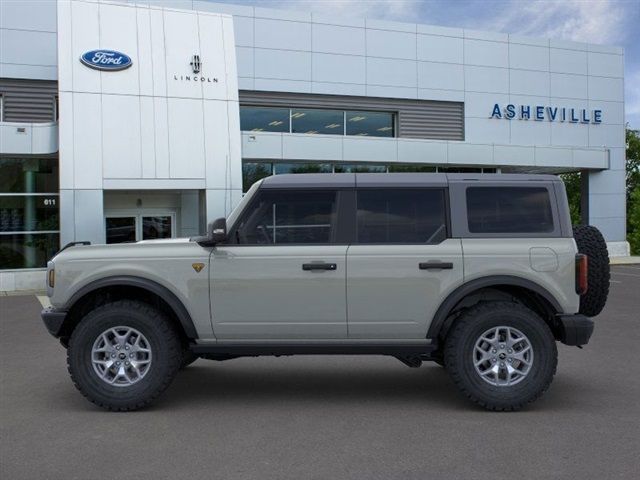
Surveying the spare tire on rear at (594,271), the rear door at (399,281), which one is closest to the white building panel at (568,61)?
the spare tire on rear at (594,271)

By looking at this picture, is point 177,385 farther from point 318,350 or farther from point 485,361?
point 485,361

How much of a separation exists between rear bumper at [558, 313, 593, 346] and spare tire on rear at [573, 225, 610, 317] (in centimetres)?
34

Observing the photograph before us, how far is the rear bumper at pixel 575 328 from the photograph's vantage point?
214 inches

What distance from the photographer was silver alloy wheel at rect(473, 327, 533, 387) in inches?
214

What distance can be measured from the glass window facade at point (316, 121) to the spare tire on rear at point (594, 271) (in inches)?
703

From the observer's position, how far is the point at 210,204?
61.5 feet

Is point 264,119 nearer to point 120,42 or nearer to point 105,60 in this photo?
point 120,42

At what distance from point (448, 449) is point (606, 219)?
997 inches

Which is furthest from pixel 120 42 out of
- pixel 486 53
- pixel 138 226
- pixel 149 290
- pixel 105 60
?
pixel 149 290

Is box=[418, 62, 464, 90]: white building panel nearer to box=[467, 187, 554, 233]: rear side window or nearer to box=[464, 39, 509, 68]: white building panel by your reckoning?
box=[464, 39, 509, 68]: white building panel

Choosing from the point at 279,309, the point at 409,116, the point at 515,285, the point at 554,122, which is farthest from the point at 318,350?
the point at 554,122

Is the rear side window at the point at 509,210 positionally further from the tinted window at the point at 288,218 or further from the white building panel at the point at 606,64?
the white building panel at the point at 606,64

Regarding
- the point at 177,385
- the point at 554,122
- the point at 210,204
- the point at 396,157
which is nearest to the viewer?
the point at 177,385

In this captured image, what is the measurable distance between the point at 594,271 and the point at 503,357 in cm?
115
